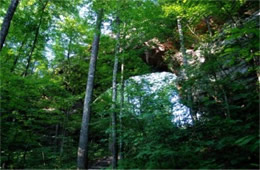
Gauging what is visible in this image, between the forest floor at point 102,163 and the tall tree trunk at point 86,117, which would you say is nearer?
the tall tree trunk at point 86,117

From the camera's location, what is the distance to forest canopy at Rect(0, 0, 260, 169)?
3.61 metres

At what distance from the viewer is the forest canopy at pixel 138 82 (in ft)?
11.8

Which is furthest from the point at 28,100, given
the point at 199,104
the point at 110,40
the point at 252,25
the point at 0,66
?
the point at 252,25

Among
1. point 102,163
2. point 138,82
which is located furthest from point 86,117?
point 102,163

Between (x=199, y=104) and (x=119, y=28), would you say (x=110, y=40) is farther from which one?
(x=199, y=104)

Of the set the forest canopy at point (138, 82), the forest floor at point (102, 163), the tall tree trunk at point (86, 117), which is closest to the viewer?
the forest canopy at point (138, 82)

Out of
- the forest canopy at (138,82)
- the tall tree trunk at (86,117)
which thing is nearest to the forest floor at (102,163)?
A: the forest canopy at (138,82)

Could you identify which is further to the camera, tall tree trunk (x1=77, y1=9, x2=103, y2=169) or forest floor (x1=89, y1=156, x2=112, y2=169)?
forest floor (x1=89, y1=156, x2=112, y2=169)

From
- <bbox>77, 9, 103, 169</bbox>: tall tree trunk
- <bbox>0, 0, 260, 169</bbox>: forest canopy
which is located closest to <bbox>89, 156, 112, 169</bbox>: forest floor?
<bbox>0, 0, 260, 169</bbox>: forest canopy

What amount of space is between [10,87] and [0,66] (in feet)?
3.60

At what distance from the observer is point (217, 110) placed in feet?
14.2

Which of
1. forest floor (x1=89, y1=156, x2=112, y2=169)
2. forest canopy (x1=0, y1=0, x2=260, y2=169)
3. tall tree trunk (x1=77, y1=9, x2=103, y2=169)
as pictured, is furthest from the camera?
forest floor (x1=89, y1=156, x2=112, y2=169)

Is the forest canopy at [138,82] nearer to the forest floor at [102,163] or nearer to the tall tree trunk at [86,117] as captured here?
the tall tree trunk at [86,117]

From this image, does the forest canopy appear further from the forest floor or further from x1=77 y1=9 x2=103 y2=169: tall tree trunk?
the forest floor
